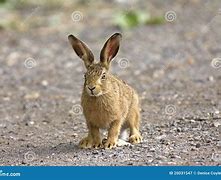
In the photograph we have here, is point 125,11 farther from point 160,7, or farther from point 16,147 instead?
point 16,147

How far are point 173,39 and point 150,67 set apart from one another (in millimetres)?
2048

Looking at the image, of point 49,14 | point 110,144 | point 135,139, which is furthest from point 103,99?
point 49,14

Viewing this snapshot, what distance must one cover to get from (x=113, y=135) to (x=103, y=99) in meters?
0.35

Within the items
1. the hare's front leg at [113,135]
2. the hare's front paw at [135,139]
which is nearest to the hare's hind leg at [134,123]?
the hare's front paw at [135,139]

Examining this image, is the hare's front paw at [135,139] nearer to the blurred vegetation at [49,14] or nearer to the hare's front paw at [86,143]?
the hare's front paw at [86,143]

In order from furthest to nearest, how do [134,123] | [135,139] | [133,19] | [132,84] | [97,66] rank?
[133,19]
[132,84]
[134,123]
[135,139]
[97,66]

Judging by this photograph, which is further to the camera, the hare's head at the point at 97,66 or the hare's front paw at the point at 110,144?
the hare's front paw at the point at 110,144

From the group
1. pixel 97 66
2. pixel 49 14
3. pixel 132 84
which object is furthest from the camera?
pixel 49 14

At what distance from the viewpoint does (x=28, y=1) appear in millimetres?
17672

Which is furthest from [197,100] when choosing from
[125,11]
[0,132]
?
[125,11]

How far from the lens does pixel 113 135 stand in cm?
702

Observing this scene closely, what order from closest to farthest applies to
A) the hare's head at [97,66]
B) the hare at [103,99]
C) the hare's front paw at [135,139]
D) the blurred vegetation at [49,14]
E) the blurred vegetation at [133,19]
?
the hare's head at [97,66]
the hare at [103,99]
the hare's front paw at [135,139]
the blurred vegetation at [133,19]
the blurred vegetation at [49,14]

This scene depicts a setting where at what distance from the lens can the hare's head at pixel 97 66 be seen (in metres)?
6.75

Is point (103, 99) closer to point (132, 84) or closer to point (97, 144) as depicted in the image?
point (97, 144)
